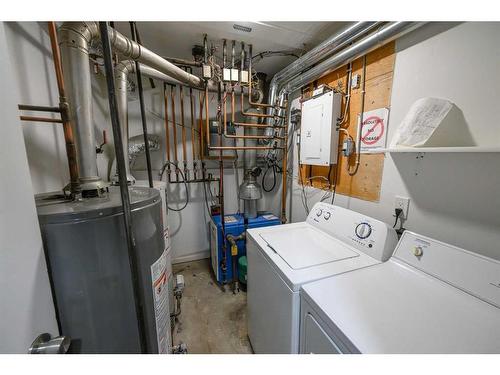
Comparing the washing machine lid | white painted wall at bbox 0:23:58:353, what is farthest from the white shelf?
white painted wall at bbox 0:23:58:353

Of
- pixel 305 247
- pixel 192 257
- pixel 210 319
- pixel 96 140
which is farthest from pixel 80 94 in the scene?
pixel 192 257

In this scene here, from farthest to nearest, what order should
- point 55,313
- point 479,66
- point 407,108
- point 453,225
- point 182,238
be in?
point 182,238 → point 407,108 → point 453,225 → point 479,66 → point 55,313

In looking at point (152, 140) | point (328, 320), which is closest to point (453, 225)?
point (328, 320)

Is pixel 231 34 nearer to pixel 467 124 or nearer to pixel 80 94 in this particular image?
pixel 80 94

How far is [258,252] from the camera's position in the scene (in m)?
1.27

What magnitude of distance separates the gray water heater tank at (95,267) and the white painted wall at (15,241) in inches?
3.1

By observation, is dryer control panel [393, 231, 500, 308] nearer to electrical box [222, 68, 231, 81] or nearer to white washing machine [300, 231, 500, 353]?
white washing machine [300, 231, 500, 353]

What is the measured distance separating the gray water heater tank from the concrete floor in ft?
3.28

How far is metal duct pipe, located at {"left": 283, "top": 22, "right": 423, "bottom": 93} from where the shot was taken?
42.8 inches

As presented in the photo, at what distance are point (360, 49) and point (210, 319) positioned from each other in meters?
2.47

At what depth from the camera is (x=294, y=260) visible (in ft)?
3.51

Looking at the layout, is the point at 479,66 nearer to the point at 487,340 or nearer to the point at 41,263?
the point at 487,340

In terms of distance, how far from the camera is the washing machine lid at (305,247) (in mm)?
1072
